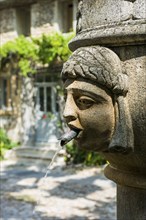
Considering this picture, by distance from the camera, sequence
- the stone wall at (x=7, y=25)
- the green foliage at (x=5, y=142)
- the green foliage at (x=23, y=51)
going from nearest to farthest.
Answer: the green foliage at (x=23, y=51) < the green foliage at (x=5, y=142) < the stone wall at (x=7, y=25)

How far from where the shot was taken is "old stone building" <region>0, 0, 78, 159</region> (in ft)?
39.8

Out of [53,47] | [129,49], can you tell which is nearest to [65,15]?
[53,47]

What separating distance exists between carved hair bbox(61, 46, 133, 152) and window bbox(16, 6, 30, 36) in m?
11.5

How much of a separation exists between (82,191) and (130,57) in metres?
5.53

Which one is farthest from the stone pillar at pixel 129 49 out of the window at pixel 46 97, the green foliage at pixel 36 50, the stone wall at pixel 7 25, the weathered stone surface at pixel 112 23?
the stone wall at pixel 7 25

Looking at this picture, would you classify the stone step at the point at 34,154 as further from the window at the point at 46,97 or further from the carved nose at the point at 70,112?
the carved nose at the point at 70,112

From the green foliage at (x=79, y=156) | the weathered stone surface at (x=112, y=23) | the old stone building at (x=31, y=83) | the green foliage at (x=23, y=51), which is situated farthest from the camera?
the old stone building at (x=31, y=83)

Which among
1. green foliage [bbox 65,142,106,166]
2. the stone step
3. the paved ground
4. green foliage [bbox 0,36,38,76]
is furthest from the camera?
green foliage [bbox 0,36,38,76]

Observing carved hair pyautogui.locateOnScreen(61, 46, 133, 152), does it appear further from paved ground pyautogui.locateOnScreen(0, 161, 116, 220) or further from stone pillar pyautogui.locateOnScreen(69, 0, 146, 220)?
paved ground pyautogui.locateOnScreen(0, 161, 116, 220)

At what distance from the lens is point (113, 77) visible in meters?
2.10

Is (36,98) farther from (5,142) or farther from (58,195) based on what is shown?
(58,195)

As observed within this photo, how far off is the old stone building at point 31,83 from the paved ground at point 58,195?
2713 millimetres

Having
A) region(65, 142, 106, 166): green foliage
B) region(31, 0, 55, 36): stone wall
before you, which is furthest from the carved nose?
region(31, 0, 55, 36): stone wall

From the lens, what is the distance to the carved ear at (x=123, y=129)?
6.97 feet
